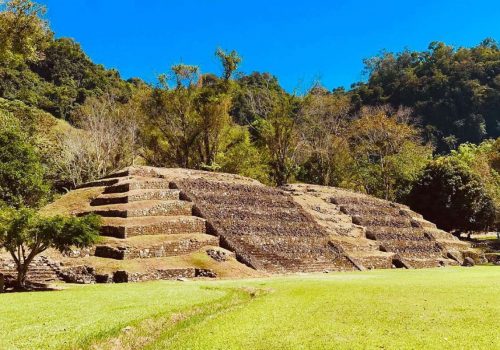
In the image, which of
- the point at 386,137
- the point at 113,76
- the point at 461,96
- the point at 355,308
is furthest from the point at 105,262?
the point at 461,96

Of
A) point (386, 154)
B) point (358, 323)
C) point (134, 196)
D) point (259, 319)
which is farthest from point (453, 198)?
point (259, 319)

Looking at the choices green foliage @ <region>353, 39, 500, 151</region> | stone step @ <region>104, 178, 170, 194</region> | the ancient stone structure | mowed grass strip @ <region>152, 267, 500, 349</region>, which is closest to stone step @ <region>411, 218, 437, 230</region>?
the ancient stone structure

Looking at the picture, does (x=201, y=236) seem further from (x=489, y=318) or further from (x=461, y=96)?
(x=461, y=96)

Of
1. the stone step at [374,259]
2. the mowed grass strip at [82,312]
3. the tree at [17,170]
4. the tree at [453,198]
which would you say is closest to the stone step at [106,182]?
the tree at [17,170]

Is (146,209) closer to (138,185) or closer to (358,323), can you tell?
(138,185)

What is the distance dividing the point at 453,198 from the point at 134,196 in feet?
121

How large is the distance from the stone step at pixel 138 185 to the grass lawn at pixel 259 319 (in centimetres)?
1613

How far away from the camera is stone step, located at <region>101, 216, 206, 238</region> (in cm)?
2689

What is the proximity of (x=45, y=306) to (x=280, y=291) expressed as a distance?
7851 millimetres

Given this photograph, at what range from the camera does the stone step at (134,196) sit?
3086cm

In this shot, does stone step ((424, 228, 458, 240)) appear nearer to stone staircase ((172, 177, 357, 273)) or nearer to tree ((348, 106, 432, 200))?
stone staircase ((172, 177, 357, 273))

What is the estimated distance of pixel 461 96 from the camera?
340 feet

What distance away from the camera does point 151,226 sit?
Answer: 2772 centimetres

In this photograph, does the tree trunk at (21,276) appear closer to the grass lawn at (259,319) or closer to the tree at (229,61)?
the grass lawn at (259,319)
